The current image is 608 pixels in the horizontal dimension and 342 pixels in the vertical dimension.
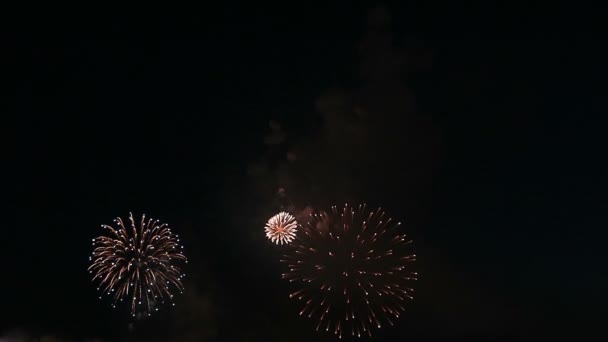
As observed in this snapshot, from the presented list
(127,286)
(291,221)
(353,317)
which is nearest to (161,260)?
(127,286)

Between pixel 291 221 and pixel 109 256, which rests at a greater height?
pixel 291 221

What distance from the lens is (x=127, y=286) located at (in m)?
32.7

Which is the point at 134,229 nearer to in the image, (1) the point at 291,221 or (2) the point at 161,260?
(2) the point at 161,260

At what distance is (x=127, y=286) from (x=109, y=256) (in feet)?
6.56

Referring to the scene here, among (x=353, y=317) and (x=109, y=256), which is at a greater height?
(x=109, y=256)

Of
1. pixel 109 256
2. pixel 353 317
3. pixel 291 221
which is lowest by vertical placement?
pixel 353 317

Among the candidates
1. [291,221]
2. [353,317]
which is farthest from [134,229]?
[353,317]

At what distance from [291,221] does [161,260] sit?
25.8 ft

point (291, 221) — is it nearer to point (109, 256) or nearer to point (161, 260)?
point (161, 260)

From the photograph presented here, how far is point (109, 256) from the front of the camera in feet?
108

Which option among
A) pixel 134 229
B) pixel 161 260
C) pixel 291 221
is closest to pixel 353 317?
pixel 291 221

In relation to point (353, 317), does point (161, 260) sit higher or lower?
higher

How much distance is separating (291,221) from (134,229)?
9151 mm

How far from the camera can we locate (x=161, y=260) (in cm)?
3350
